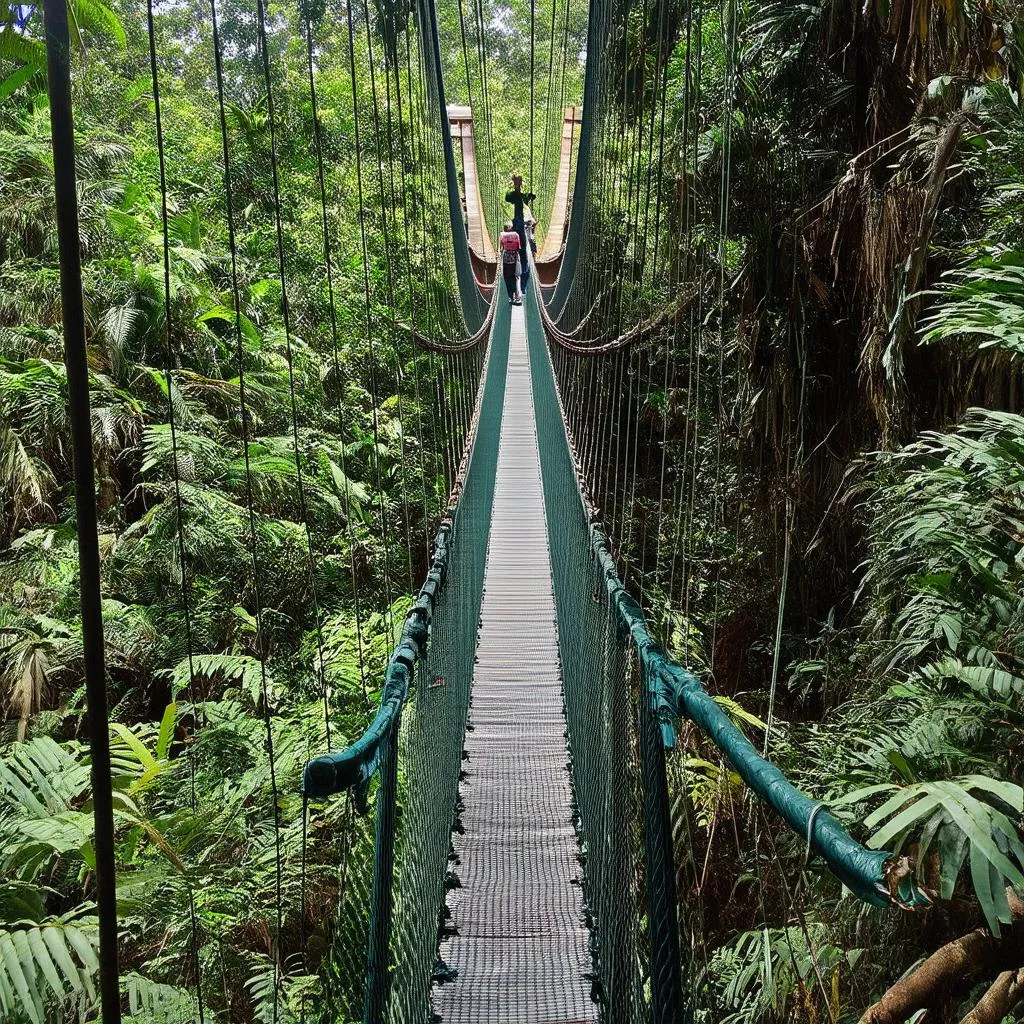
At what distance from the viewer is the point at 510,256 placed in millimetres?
8359

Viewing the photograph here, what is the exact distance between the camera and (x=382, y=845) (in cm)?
103

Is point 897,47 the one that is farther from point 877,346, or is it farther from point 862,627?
point 862,627

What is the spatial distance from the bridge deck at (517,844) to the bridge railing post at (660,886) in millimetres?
833

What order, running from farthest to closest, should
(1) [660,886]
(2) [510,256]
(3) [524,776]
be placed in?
(2) [510,256], (3) [524,776], (1) [660,886]

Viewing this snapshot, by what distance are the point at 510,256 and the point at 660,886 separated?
7.92m

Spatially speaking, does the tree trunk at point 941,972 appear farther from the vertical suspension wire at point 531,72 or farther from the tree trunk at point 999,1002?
the vertical suspension wire at point 531,72

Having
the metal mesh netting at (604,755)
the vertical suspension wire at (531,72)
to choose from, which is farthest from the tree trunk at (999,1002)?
the vertical suspension wire at (531,72)

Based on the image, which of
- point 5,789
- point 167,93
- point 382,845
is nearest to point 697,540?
point 5,789

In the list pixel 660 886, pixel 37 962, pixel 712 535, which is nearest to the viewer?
pixel 660 886

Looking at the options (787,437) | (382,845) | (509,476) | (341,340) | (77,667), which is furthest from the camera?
(341,340)

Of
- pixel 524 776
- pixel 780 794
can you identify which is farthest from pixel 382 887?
pixel 524 776

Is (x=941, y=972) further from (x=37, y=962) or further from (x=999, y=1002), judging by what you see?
(x=37, y=962)

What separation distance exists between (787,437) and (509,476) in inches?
110

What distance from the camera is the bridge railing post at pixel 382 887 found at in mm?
958
